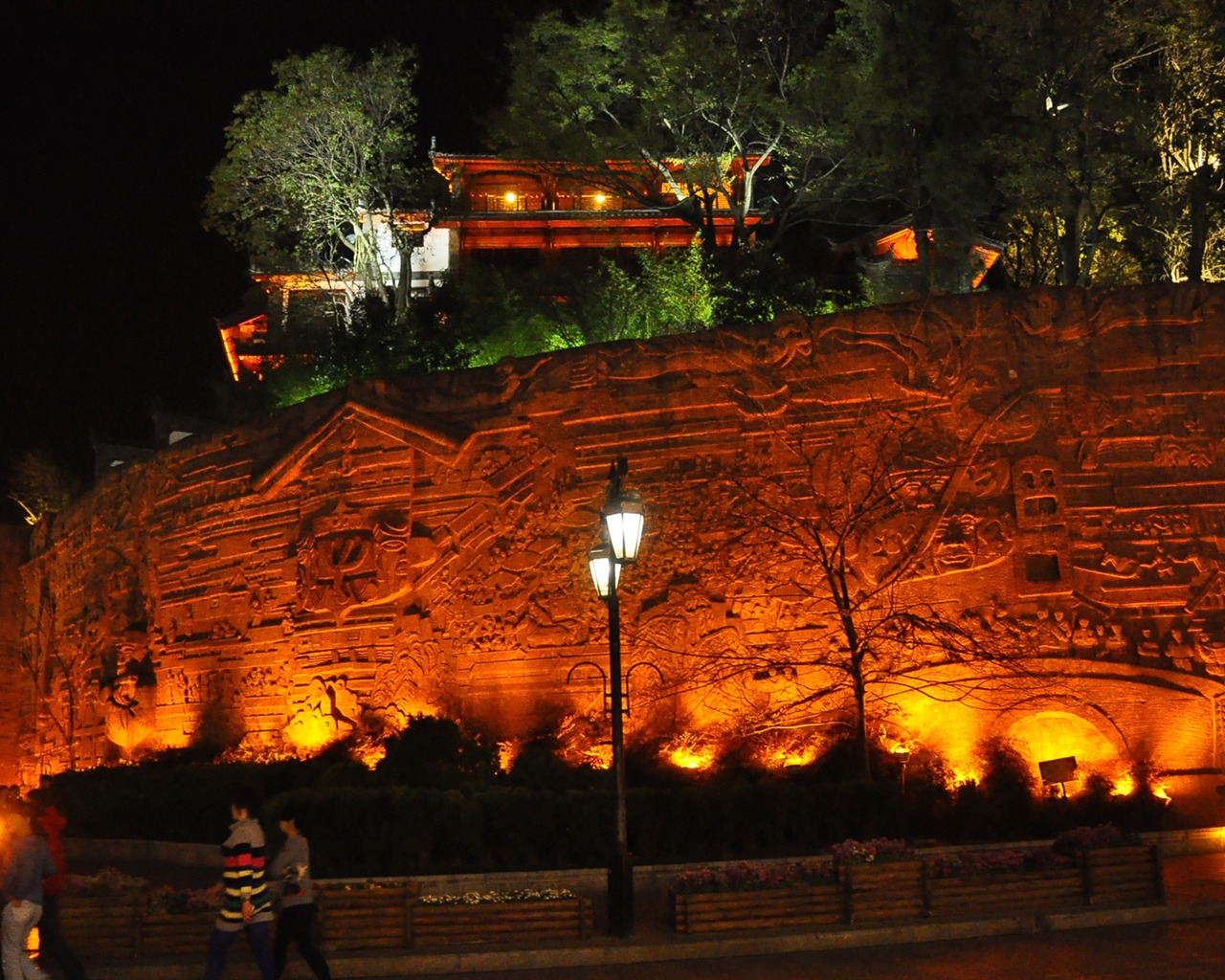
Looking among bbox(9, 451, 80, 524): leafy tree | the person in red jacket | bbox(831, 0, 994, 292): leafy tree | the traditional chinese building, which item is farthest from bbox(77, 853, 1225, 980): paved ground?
bbox(9, 451, 80, 524): leafy tree

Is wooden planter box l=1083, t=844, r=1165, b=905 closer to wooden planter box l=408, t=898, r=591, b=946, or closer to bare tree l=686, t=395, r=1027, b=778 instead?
wooden planter box l=408, t=898, r=591, b=946

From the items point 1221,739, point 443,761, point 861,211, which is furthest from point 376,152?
point 1221,739

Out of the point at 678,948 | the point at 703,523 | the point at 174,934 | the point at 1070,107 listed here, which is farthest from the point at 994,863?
the point at 1070,107

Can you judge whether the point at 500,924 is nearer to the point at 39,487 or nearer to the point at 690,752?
the point at 690,752

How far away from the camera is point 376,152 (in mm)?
27719

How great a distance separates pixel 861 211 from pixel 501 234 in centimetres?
902

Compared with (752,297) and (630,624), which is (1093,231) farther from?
(630,624)

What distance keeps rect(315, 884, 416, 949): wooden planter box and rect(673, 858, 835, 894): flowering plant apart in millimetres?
2101

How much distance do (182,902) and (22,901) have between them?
2.66 metres

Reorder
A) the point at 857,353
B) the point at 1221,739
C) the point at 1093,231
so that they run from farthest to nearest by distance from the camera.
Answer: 1. the point at 1093,231
2. the point at 857,353
3. the point at 1221,739

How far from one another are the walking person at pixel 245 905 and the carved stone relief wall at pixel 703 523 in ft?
28.2

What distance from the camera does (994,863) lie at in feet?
34.6

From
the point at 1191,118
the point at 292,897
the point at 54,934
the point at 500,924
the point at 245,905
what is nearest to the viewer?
the point at 245,905

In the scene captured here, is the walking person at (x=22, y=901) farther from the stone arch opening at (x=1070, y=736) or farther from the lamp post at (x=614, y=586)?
the stone arch opening at (x=1070, y=736)
